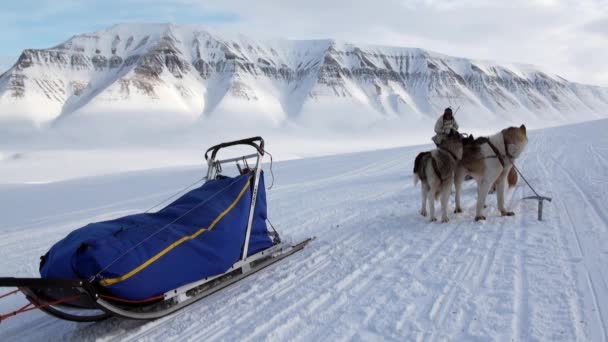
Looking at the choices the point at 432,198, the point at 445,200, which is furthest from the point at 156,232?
the point at 445,200

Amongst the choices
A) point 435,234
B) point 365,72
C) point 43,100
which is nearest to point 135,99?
point 43,100

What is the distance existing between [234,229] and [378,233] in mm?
2839

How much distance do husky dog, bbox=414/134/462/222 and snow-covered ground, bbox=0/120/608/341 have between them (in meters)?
0.45

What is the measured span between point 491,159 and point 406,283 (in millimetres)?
3532

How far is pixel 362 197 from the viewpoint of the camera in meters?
9.88

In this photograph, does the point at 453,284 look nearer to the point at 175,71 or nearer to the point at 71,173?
the point at 71,173

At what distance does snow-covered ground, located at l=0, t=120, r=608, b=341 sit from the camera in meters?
3.38

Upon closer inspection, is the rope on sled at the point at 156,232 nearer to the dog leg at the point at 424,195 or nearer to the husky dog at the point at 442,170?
the husky dog at the point at 442,170

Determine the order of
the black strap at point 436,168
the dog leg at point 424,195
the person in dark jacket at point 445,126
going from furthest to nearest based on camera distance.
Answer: the person in dark jacket at point 445,126, the dog leg at point 424,195, the black strap at point 436,168

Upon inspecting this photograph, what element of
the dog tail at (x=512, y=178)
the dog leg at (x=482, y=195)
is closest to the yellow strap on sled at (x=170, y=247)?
the dog leg at (x=482, y=195)

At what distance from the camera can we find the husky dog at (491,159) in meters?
6.68

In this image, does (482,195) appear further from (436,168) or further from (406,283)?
(406,283)

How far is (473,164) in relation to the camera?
22.5 ft

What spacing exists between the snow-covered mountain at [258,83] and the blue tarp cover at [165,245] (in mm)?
92127
